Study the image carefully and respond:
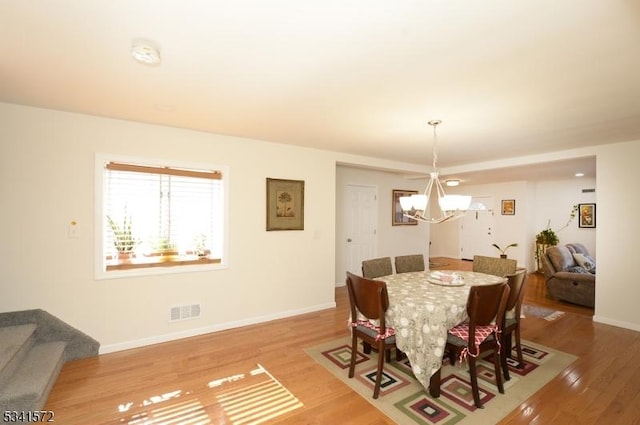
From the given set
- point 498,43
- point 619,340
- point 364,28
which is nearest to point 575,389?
point 619,340

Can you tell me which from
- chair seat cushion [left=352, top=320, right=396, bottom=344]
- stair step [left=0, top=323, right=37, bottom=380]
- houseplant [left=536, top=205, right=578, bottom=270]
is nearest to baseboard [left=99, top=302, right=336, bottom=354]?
stair step [left=0, top=323, right=37, bottom=380]

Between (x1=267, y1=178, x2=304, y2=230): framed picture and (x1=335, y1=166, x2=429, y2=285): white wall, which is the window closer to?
(x1=267, y1=178, x2=304, y2=230): framed picture

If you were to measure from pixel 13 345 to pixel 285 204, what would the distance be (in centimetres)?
286

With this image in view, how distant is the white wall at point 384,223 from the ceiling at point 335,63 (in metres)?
2.39

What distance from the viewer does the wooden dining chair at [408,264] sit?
370cm

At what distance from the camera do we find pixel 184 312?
348 cm

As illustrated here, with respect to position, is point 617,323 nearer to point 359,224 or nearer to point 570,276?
point 570,276

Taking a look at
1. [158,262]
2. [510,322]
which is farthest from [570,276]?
[158,262]

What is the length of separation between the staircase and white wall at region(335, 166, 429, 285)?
3.80 meters

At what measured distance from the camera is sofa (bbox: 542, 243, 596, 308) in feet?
15.0

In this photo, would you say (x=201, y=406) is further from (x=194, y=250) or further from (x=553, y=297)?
(x=553, y=297)

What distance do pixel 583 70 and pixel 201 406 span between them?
350cm

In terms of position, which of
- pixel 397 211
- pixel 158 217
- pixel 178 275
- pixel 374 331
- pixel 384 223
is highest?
pixel 397 211

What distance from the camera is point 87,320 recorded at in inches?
118
